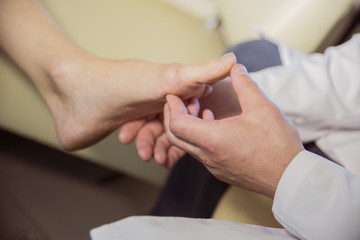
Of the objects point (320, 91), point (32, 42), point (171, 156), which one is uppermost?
point (32, 42)

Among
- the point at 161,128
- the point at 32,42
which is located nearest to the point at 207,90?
the point at 161,128

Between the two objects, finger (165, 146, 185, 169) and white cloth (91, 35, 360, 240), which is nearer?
white cloth (91, 35, 360, 240)

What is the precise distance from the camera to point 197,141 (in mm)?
392

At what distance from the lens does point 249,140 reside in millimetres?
386

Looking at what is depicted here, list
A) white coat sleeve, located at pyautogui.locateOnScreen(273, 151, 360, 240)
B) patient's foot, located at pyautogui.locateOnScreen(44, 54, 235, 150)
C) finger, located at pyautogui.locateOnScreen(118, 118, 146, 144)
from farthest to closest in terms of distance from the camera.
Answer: finger, located at pyautogui.locateOnScreen(118, 118, 146, 144) → patient's foot, located at pyautogui.locateOnScreen(44, 54, 235, 150) → white coat sleeve, located at pyautogui.locateOnScreen(273, 151, 360, 240)

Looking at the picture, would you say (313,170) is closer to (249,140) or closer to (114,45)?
(249,140)

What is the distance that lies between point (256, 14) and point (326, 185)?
55 centimetres

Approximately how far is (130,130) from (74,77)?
0.44ft

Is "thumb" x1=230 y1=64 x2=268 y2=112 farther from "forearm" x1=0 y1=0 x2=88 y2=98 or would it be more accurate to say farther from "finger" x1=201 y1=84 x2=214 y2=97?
"forearm" x1=0 y1=0 x2=88 y2=98

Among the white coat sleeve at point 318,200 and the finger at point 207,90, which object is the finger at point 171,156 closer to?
the finger at point 207,90

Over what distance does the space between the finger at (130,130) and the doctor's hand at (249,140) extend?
21cm

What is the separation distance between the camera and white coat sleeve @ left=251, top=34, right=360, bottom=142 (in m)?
0.55

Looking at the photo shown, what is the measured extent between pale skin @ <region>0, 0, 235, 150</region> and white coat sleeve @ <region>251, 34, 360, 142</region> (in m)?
0.14

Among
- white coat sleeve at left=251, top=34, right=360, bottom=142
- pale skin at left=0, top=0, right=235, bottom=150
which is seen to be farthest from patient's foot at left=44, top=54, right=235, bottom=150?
white coat sleeve at left=251, top=34, right=360, bottom=142
